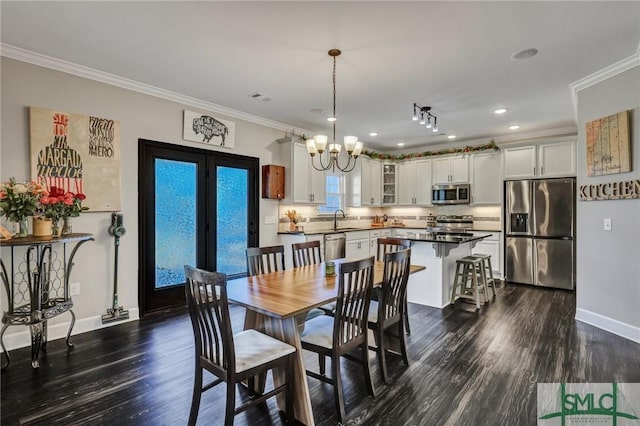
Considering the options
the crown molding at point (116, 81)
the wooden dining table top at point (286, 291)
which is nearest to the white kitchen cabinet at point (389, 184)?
the crown molding at point (116, 81)

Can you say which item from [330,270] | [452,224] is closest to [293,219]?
[330,270]

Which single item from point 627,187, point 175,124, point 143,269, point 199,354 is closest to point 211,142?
point 175,124

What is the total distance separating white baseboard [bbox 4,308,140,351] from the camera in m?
2.99

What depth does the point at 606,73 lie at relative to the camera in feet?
11.1

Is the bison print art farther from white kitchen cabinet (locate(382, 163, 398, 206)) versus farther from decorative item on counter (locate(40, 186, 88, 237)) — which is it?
white kitchen cabinet (locate(382, 163, 398, 206))

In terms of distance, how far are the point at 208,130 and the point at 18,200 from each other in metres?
2.30

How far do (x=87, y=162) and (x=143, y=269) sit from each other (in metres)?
1.33

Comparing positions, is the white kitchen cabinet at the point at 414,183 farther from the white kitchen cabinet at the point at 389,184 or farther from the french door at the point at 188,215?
the french door at the point at 188,215

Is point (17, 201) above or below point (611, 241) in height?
above

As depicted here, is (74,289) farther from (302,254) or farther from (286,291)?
(286,291)

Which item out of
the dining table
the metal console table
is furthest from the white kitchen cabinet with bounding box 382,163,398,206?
the metal console table

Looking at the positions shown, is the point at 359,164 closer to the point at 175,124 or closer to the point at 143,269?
the point at 175,124

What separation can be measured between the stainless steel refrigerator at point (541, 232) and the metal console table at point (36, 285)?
242 inches

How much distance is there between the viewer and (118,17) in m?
Answer: 2.44
